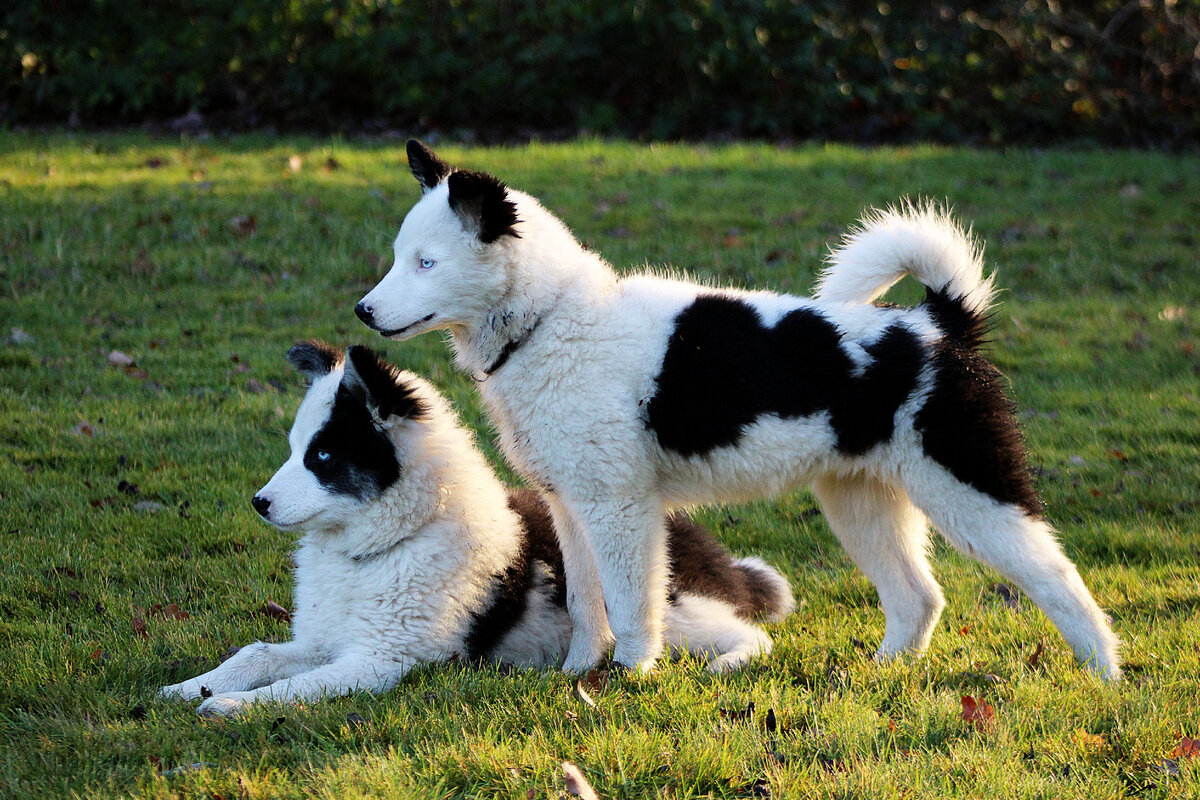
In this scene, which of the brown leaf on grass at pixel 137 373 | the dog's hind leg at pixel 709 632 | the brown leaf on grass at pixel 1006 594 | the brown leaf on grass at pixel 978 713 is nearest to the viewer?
the brown leaf on grass at pixel 978 713

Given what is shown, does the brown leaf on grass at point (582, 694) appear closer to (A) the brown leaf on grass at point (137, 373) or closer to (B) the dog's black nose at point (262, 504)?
(B) the dog's black nose at point (262, 504)

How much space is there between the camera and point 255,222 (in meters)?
10.8

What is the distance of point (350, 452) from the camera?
174 inches

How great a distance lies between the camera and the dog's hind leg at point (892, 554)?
15.5ft

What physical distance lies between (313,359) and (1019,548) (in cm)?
290

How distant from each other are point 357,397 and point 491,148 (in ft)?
33.4

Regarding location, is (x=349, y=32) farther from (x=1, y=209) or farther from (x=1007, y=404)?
(x=1007, y=404)

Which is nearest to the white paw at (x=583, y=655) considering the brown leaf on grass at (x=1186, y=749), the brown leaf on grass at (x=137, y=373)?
the brown leaf on grass at (x=1186, y=749)

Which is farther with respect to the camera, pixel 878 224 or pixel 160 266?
pixel 160 266

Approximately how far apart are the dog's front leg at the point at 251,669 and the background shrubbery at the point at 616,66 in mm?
12534

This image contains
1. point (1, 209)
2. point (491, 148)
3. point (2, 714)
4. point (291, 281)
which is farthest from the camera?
point (491, 148)

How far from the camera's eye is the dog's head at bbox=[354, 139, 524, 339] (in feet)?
13.6

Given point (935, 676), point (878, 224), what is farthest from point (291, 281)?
point (935, 676)

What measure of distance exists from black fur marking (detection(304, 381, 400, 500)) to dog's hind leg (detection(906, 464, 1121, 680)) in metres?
2.07
